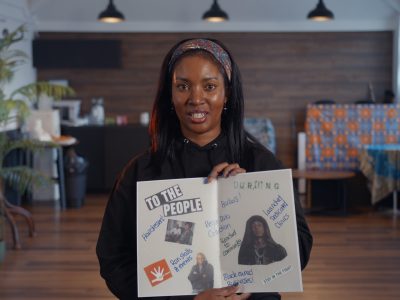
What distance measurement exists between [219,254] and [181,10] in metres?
8.41

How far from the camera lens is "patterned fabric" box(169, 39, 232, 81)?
1496 mm

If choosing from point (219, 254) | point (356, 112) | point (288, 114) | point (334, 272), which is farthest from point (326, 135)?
point (219, 254)

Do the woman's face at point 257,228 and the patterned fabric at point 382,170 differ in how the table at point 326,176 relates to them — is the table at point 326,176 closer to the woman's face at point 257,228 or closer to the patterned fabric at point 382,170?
the patterned fabric at point 382,170

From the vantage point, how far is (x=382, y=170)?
725cm

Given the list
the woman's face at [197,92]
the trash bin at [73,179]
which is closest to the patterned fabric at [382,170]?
the trash bin at [73,179]

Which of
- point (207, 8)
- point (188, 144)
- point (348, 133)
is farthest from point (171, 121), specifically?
point (207, 8)

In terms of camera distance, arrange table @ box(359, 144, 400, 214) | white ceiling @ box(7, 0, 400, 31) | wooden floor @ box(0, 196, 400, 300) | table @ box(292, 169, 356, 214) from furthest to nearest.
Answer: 1. white ceiling @ box(7, 0, 400, 31)
2. table @ box(292, 169, 356, 214)
3. table @ box(359, 144, 400, 214)
4. wooden floor @ box(0, 196, 400, 300)

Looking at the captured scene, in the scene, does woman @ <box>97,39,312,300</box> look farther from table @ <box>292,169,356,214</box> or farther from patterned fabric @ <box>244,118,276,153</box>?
patterned fabric @ <box>244,118,276,153</box>

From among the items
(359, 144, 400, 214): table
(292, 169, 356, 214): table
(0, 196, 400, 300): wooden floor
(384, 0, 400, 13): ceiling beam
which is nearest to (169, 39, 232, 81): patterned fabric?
(0, 196, 400, 300): wooden floor

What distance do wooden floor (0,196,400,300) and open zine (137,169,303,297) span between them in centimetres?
310

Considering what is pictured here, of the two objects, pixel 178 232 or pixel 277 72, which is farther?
pixel 277 72

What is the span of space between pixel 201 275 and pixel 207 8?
331 inches

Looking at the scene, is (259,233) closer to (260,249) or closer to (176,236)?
(260,249)

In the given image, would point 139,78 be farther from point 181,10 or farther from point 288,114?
point 288,114
